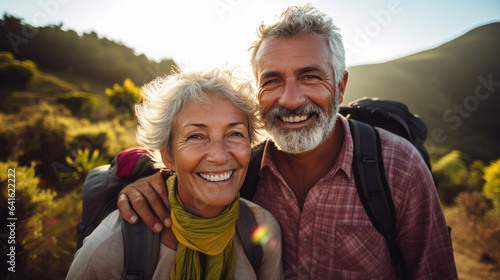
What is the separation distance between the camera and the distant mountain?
2688 centimetres

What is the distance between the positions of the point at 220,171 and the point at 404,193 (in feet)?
5.29

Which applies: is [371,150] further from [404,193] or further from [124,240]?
[124,240]

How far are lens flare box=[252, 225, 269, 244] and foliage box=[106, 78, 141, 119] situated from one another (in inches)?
456

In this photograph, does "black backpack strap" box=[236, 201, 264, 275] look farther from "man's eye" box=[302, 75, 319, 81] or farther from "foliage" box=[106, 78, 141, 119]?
"foliage" box=[106, 78, 141, 119]

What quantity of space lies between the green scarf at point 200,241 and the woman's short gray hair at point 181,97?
1.36 ft

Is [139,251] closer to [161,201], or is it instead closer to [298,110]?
[161,201]

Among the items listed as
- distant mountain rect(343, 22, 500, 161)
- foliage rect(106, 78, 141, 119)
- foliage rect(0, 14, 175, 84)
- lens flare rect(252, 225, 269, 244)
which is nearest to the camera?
lens flare rect(252, 225, 269, 244)

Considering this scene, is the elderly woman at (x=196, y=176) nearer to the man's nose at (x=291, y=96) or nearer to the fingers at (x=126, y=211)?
the fingers at (x=126, y=211)

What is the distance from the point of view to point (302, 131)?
188cm

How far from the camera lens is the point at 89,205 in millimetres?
1816

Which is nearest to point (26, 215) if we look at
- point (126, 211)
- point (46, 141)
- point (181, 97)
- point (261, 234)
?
point (126, 211)

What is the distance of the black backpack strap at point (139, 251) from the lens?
56.7 inches

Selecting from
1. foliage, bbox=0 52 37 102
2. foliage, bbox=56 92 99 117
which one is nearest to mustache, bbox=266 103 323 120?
foliage, bbox=0 52 37 102

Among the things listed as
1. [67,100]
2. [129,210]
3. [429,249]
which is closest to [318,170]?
[429,249]
